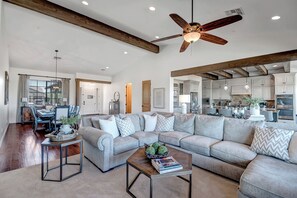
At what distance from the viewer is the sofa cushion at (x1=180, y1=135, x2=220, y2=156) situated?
2.71 m

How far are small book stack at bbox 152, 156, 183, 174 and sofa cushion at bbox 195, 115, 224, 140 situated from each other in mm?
1650

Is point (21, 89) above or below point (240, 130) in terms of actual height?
above

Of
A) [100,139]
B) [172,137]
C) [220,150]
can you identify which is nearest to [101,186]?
[100,139]

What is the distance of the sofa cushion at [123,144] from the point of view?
8.94 feet

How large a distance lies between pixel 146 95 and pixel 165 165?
5.45 meters

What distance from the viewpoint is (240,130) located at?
112 inches

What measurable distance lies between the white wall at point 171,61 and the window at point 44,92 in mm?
3186

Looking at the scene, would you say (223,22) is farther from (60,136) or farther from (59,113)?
(59,113)

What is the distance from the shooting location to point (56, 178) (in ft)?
7.89

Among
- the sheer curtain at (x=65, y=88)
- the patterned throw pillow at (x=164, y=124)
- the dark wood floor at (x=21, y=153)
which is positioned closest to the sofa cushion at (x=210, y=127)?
the patterned throw pillow at (x=164, y=124)

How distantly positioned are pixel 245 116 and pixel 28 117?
30.0 ft

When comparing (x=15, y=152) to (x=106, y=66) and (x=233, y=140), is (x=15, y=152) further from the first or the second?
(x=106, y=66)

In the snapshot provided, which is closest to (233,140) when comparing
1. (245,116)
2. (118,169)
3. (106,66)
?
(118,169)

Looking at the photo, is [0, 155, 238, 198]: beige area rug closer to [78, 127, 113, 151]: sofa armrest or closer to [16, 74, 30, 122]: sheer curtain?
[78, 127, 113, 151]: sofa armrest
